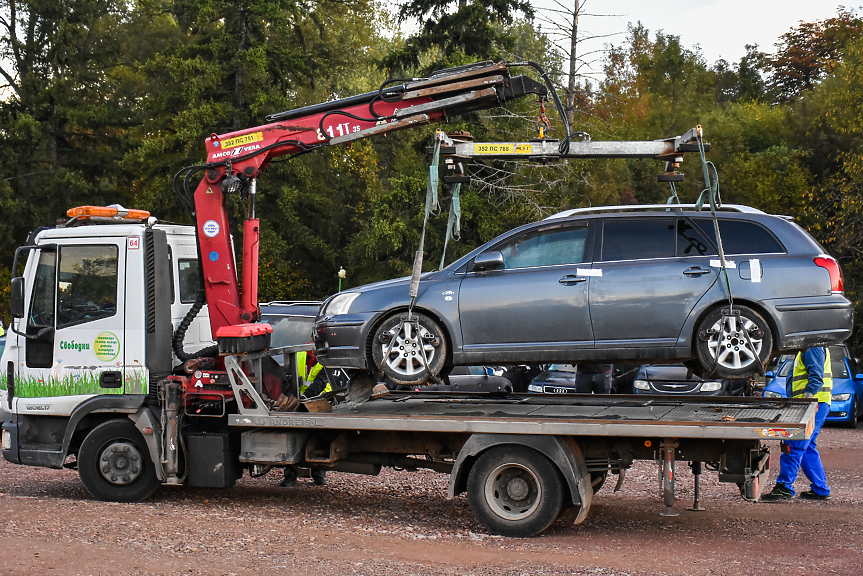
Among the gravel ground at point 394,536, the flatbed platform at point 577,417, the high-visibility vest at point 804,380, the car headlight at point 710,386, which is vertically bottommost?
the gravel ground at point 394,536

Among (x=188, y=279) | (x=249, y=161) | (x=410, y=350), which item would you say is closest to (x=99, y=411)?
(x=188, y=279)

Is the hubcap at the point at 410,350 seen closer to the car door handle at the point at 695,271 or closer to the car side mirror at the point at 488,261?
the car side mirror at the point at 488,261

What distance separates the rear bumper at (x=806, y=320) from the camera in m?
7.00

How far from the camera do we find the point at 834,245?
68.2ft

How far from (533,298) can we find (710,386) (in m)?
5.42

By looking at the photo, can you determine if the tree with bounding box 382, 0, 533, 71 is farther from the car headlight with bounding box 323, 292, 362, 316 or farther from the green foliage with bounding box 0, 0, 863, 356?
the car headlight with bounding box 323, 292, 362, 316

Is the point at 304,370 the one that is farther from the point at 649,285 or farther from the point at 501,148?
the point at 649,285

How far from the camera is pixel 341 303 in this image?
25.9 ft

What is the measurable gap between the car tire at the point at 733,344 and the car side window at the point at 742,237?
20.3 inches

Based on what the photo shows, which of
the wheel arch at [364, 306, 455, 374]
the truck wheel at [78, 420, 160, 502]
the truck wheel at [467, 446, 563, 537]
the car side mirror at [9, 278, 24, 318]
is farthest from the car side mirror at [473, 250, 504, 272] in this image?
the car side mirror at [9, 278, 24, 318]

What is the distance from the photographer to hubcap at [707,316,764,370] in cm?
699

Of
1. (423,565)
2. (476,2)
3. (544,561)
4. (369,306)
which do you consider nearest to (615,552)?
(544,561)

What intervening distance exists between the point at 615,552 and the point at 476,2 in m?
18.3

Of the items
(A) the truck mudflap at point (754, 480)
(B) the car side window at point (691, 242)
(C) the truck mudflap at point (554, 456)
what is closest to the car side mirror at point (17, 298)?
(C) the truck mudflap at point (554, 456)
